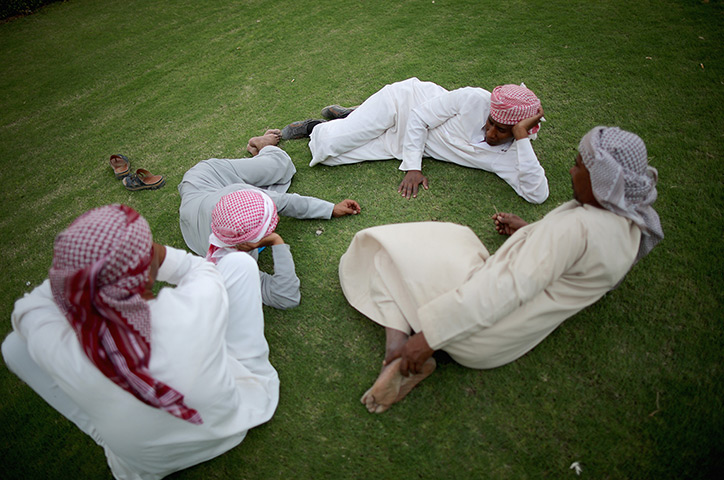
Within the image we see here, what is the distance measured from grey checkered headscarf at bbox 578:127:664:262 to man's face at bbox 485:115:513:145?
3.47ft

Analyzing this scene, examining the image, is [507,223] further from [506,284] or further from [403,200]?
[506,284]

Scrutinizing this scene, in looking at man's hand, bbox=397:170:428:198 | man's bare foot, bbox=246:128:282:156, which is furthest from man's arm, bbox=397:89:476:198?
man's bare foot, bbox=246:128:282:156

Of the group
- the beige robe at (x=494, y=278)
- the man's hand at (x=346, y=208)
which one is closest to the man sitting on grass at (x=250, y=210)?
the man's hand at (x=346, y=208)

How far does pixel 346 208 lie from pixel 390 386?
1469mm

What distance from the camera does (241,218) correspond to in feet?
8.24

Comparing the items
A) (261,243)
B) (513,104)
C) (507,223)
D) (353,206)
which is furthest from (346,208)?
(513,104)

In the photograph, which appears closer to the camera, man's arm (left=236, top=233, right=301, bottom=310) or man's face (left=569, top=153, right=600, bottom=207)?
man's face (left=569, top=153, right=600, bottom=207)

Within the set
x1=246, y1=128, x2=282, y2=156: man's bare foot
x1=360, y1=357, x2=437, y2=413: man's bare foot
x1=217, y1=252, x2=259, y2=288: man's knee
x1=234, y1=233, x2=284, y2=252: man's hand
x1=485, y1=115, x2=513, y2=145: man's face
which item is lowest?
x1=360, y1=357, x2=437, y2=413: man's bare foot

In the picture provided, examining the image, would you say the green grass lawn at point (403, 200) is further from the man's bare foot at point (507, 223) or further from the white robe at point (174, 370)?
the white robe at point (174, 370)

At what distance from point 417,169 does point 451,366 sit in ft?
5.41

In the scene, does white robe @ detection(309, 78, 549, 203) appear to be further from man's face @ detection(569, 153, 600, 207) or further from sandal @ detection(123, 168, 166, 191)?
sandal @ detection(123, 168, 166, 191)

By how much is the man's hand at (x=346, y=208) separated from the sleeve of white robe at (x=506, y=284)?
53.0 inches

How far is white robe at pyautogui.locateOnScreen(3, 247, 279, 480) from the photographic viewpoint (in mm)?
1577

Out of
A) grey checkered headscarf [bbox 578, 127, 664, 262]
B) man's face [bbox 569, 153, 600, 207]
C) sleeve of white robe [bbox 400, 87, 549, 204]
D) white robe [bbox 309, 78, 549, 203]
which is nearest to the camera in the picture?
grey checkered headscarf [bbox 578, 127, 664, 262]
